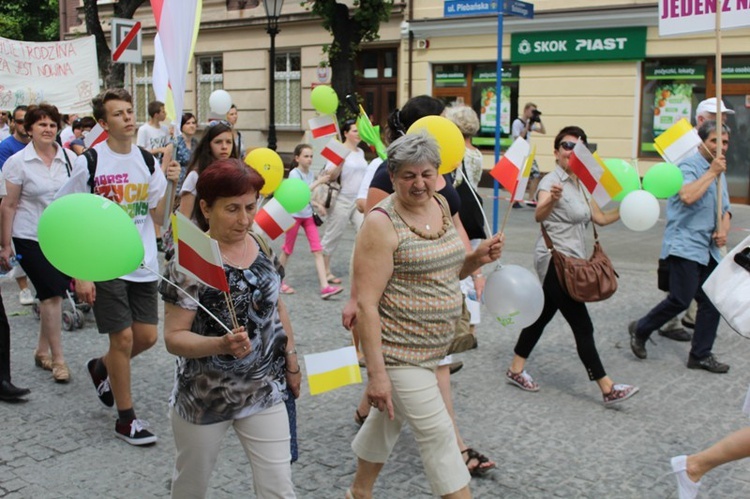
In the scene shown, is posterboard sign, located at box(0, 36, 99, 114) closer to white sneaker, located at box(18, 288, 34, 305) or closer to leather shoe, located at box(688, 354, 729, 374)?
white sneaker, located at box(18, 288, 34, 305)

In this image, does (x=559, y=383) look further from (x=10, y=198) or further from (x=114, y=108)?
(x=10, y=198)

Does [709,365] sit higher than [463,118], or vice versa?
[463,118]

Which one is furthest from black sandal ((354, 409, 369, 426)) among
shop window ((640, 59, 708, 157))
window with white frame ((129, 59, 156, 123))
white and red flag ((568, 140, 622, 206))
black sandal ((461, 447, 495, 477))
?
window with white frame ((129, 59, 156, 123))

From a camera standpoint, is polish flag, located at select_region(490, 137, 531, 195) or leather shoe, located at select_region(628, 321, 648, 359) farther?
leather shoe, located at select_region(628, 321, 648, 359)

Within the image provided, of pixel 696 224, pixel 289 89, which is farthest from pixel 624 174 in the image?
pixel 289 89

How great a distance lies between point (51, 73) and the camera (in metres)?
12.0

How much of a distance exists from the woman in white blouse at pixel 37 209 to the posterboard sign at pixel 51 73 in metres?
6.52

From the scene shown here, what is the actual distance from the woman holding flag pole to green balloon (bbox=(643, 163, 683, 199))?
140 inches

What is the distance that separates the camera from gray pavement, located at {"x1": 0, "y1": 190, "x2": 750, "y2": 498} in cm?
396

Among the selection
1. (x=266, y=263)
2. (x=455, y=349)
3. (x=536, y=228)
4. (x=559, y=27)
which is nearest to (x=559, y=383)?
(x=455, y=349)

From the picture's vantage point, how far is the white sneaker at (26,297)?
25.5ft

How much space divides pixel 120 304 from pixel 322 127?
142 inches

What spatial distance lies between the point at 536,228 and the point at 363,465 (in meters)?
10.0

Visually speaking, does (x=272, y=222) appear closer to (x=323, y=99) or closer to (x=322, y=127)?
(x=322, y=127)
